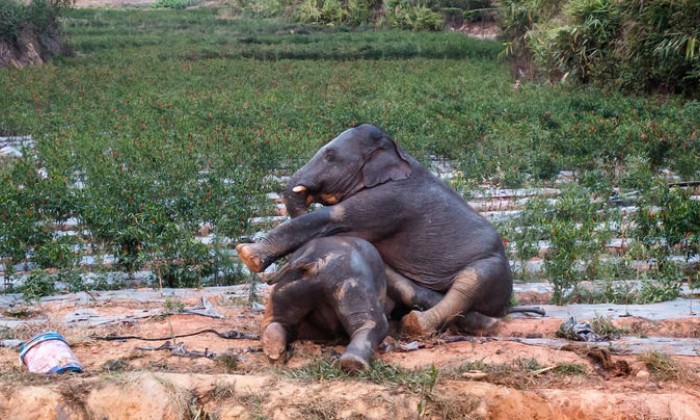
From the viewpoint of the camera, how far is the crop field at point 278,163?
314 inches

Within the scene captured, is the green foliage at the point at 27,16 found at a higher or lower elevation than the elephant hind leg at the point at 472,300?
lower

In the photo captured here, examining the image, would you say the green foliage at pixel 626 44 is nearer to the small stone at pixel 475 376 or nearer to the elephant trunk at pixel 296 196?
the elephant trunk at pixel 296 196

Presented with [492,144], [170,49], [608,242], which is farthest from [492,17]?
[608,242]

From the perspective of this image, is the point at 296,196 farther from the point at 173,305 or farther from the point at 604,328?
the point at 604,328

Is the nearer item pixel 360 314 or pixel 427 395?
pixel 427 395

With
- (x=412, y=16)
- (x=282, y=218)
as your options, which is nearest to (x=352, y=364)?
(x=282, y=218)

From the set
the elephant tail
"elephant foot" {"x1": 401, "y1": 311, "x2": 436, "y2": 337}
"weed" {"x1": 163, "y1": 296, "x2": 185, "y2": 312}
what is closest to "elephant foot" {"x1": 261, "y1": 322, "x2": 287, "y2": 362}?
"elephant foot" {"x1": 401, "y1": 311, "x2": 436, "y2": 337}

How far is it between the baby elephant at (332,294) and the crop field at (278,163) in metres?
2.23

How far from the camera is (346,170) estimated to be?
563cm

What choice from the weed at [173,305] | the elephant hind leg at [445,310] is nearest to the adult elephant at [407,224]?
the elephant hind leg at [445,310]

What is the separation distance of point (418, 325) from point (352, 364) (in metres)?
0.68

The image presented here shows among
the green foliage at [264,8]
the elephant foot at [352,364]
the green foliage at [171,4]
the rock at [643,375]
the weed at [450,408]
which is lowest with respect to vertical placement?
the green foliage at [171,4]

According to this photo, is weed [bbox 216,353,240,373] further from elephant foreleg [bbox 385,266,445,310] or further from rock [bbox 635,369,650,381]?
rock [bbox 635,369,650,381]

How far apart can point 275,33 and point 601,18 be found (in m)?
19.7
